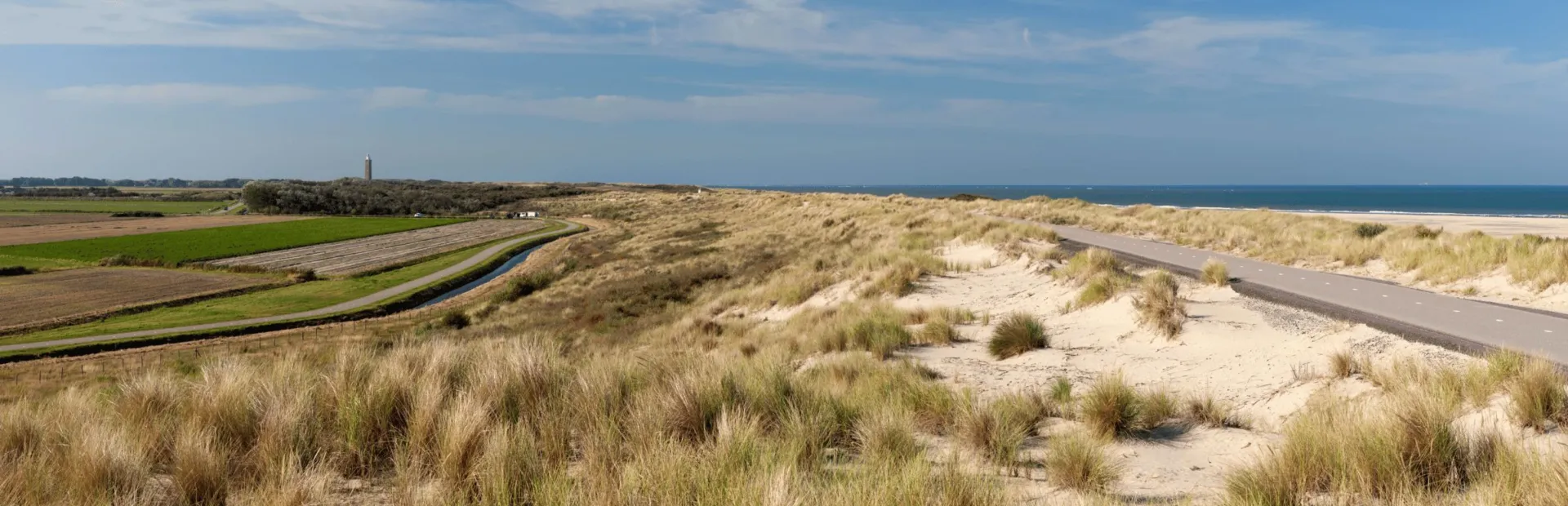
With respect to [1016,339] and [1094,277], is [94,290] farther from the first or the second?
[1016,339]

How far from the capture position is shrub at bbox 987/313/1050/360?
12320 mm

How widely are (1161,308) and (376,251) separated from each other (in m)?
86.4

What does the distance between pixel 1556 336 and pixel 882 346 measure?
861 cm

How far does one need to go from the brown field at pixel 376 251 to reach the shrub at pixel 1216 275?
2615 inches

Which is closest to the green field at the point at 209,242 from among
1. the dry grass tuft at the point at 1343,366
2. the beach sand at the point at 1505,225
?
the dry grass tuft at the point at 1343,366

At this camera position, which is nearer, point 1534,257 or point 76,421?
point 76,421

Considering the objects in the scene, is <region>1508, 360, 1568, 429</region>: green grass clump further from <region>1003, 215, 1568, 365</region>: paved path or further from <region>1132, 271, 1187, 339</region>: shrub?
<region>1132, 271, 1187, 339</region>: shrub

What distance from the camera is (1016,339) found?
41.0ft

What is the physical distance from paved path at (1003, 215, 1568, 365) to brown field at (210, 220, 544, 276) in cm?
6726

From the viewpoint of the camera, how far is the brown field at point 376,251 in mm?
71562

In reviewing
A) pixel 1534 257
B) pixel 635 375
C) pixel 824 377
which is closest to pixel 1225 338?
pixel 824 377

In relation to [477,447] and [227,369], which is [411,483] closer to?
[477,447]

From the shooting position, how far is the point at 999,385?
10.1 meters

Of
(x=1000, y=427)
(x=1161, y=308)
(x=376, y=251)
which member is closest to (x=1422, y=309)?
(x=1161, y=308)
